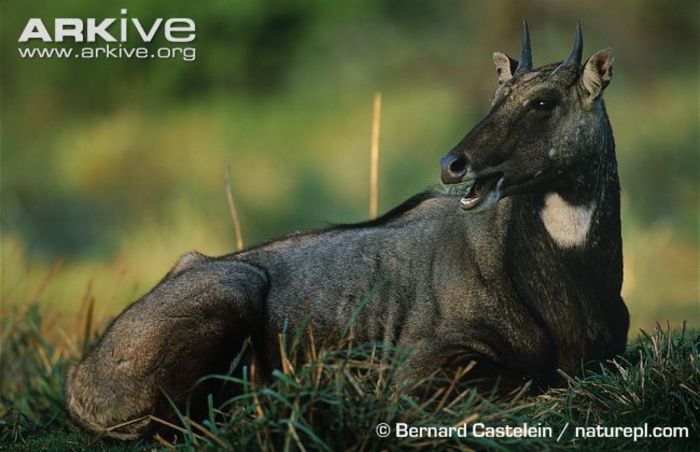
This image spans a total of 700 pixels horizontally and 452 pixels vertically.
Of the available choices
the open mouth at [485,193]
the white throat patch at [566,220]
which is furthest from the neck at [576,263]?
the open mouth at [485,193]

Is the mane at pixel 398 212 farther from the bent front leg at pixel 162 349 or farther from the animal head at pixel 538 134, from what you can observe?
the animal head at pixel 538 134

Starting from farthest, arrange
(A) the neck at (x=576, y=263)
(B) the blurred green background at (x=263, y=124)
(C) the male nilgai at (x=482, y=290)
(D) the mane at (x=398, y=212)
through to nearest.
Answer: (B) the blurred green background at (x=263, y=124) → (D) the mane at (x=398, y=212) → (A) the neck at (x=576, y=263) → (C) the male nilgai at (x=482, y=290)

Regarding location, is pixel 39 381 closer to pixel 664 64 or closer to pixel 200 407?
pixel 200 407

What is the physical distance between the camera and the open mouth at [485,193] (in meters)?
7.93

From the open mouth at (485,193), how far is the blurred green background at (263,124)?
21.1ft

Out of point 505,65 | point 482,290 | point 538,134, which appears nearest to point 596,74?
point 538,134

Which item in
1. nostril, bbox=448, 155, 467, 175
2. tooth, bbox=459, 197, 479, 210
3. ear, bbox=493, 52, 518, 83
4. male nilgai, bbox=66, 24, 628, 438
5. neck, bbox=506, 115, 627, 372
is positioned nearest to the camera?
nostril, bbox=448, 155, 467, 175

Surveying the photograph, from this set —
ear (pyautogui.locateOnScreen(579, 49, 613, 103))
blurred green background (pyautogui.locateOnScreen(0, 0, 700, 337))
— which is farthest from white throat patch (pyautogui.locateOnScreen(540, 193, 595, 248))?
blurred green background (pyautogui.locateOnScreen(0, 0, 700, 337))

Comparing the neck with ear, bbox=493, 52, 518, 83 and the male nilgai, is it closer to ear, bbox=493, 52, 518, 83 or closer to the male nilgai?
the male nilgai

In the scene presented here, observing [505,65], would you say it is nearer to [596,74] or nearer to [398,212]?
[596,74]

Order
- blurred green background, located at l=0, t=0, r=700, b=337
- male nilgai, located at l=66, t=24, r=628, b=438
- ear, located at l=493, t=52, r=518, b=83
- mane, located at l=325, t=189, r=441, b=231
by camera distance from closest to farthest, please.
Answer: male nilgai, located at l=66, t=24, r=628, b=438, ear, located at l=493, t=52, r=518, b=83, mane, located at l=325, t=189, r=441, b=231, blurred green background, located at l=0, t=0, r=700, b=337

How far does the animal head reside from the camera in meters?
7.93

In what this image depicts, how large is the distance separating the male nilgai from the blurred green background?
5650 millimetres

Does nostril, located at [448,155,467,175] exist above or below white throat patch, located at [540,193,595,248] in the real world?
above
